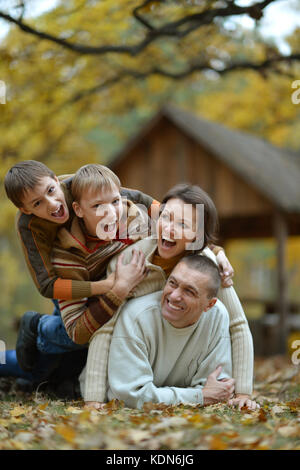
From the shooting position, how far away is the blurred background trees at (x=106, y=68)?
8.09 meters

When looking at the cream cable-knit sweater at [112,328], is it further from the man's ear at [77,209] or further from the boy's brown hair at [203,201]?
the man's ear at [77,209]

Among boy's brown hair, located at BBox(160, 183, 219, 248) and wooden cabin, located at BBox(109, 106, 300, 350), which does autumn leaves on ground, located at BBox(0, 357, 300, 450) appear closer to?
boy's brown hair, located at BBox(160, 183, 219, 248)

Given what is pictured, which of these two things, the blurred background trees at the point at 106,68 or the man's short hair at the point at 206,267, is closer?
the man's short hair at the point at 206,267

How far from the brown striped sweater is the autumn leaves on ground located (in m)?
0.82

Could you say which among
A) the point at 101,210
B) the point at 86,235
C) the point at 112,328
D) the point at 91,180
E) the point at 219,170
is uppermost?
the point at 219,170

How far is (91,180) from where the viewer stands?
12.7 ft

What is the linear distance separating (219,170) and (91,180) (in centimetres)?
907

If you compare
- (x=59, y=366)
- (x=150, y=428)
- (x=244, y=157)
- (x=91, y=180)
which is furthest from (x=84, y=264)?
(x=244, y=157)

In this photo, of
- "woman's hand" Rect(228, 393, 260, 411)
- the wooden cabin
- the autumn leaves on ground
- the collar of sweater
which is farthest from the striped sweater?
the wooden cabin

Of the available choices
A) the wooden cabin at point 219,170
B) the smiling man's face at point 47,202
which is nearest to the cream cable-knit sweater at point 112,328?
the smiling man's face at point 47,202

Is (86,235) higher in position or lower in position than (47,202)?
lower

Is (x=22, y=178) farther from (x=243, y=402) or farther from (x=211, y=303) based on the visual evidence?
(x=243, y=402)

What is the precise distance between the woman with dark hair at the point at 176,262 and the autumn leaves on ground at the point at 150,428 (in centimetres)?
23

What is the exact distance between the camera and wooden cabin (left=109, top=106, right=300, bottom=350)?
38.6 ft
